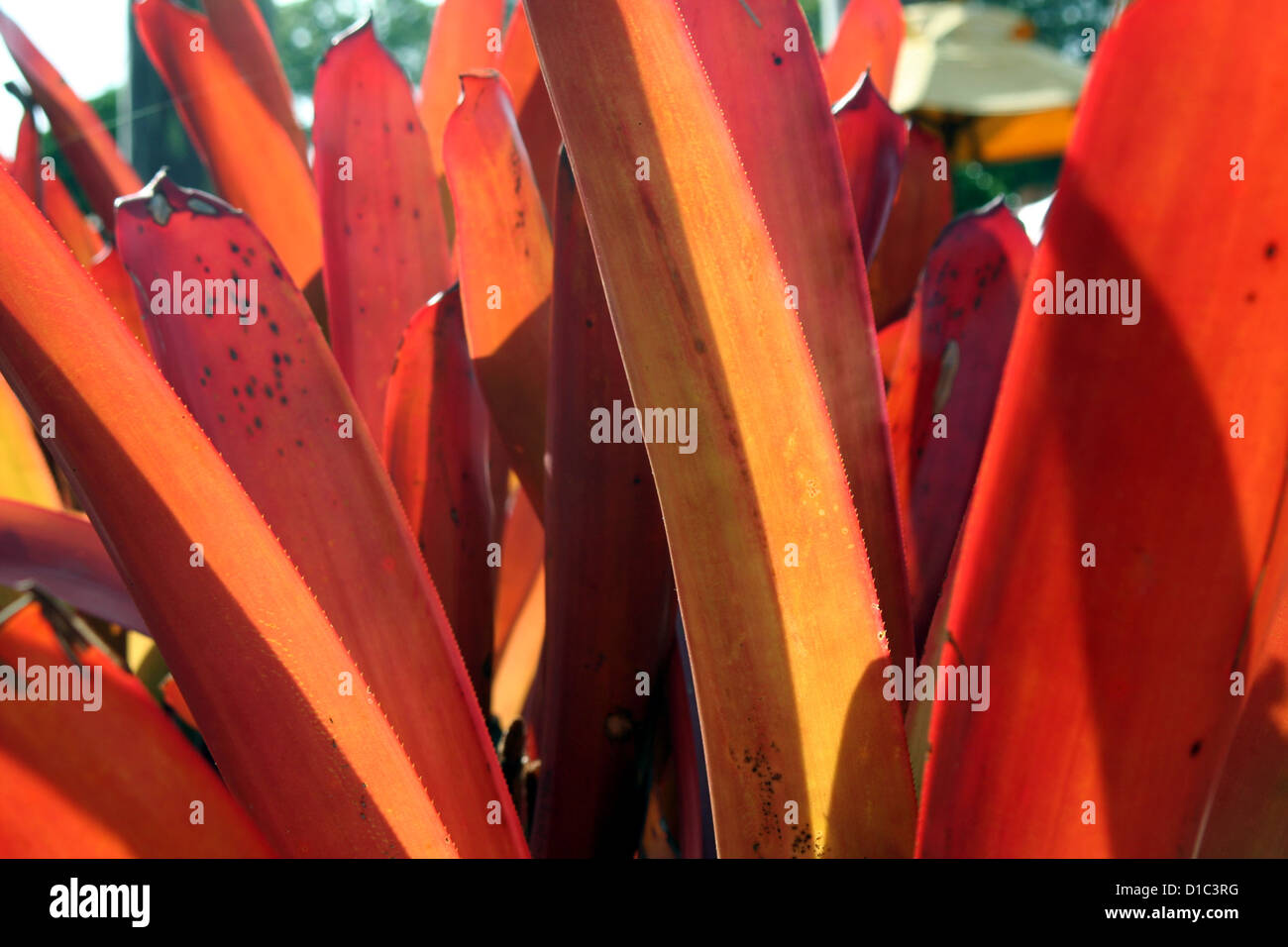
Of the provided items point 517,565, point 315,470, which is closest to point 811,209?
point 315,470

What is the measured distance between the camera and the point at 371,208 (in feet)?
2.04

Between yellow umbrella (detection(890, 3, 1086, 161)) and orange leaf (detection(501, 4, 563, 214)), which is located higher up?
yellow umbrella (detection(890, 3, 1086, 161))

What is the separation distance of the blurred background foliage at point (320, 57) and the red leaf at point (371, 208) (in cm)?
3

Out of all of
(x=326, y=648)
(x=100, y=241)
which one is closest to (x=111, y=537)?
A: (x=326, y=648)

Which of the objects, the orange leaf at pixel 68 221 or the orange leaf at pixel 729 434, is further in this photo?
the orange leaf at pixel 68 221

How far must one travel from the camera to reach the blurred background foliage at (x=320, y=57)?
161cm

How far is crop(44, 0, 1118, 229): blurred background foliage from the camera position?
1.61 m

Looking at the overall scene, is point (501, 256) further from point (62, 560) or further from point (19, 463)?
point (19, 463)

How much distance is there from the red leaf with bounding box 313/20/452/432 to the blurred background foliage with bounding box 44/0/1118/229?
0.09 feet

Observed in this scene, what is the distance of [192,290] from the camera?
0.45 meters

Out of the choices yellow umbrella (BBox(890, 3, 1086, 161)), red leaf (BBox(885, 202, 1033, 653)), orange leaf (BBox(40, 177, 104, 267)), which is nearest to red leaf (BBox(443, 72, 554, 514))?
red leaf (BBox(885, 202, 1033, 653))

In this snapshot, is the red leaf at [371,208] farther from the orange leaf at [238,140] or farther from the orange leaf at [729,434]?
the orange leaf at [729,434]

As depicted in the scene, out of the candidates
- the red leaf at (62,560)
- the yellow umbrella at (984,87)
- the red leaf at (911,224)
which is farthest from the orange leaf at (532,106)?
the yellow umbrella at (984,87)

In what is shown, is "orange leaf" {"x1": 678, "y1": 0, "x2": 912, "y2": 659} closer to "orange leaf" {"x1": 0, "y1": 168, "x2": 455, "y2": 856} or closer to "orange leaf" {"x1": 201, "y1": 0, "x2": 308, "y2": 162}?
"orange leaf" {"x1": 0, "y1": 168, "x2": 455, "y2": 856}
